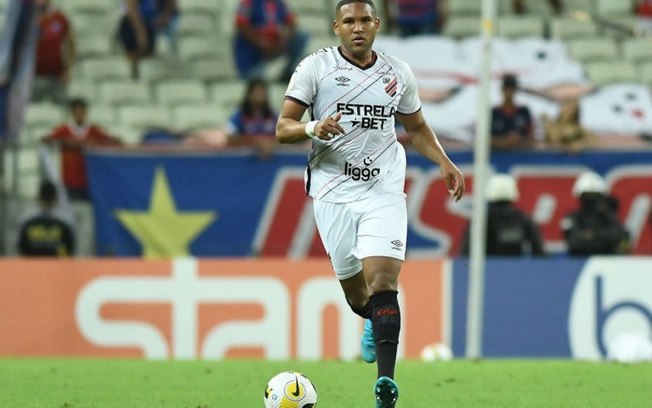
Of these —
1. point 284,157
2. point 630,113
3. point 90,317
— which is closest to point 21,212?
point 90,317

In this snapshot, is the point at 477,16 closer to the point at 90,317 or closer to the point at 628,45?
the point at 628,45

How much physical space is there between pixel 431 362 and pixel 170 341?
335 cm

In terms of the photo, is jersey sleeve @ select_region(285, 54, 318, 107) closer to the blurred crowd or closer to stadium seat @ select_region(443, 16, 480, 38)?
the blurred crowd

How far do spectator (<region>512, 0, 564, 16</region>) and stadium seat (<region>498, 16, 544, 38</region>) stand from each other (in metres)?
0.39

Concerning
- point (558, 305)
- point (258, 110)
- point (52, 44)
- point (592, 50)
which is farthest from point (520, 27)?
point (52, 44)

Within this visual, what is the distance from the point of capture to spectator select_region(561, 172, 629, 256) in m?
17.0

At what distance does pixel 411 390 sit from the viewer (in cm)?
1117

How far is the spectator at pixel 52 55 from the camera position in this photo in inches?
781

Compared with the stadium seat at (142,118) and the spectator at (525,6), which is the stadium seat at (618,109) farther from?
the stadium seat at (142,118)

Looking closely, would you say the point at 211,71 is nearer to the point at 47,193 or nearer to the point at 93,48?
the point at 93,48

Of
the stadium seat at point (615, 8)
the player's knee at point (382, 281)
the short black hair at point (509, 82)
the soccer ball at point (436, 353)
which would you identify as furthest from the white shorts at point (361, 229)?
the stadium seat at point (615, 8)

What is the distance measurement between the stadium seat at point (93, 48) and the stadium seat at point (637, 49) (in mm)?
6869

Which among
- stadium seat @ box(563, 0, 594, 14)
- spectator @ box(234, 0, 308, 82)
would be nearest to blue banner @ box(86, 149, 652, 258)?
spectator @ box(234, 0, 308, 82)

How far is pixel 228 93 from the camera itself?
20547mm
